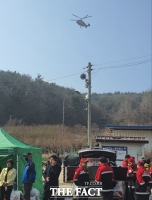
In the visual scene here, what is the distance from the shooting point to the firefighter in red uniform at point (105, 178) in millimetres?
9172

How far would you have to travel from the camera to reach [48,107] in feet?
271

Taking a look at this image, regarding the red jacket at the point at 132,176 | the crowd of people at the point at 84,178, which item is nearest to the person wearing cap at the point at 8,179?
the crowd of people at the point at 84,178

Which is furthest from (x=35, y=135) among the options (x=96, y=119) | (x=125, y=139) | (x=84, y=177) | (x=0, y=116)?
(x=96, y=119)

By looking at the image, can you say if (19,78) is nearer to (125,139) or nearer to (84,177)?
(125,139)

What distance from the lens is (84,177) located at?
32.0ft

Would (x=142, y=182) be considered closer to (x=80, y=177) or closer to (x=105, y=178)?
(x=105, y=178)

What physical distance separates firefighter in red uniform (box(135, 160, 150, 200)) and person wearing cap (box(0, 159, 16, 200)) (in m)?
4.11

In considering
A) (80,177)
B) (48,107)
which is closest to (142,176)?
(80,177)

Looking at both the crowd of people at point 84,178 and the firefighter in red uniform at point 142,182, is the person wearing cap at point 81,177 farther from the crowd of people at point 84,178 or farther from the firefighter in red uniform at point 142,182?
the firefighter in red uniform at point 142,182

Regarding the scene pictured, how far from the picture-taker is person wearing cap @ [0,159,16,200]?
1031cm

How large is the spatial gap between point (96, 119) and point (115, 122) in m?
5.80

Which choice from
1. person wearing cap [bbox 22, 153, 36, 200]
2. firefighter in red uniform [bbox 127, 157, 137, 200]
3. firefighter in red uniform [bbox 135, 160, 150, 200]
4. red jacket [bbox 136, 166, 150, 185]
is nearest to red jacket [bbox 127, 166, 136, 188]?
firefighter in red uniform [bbox 127, 157, 137, 200]

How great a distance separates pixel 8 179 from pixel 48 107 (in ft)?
238

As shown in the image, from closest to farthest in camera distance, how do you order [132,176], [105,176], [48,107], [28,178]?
[105,176]
[28,178]
[132,176]
[48,107]
